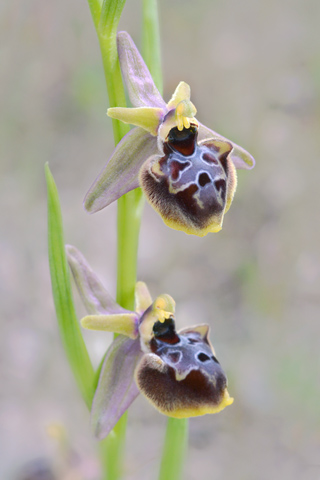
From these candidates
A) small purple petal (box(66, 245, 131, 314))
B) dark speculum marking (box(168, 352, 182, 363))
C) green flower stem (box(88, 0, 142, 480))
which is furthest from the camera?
small purple petal (box(66, 245, 131, 314))

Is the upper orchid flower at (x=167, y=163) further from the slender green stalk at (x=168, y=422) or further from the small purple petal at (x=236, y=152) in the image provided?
the slender green stalk at (x=168, y=422)

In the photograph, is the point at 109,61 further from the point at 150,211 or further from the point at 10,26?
the point at 10,26

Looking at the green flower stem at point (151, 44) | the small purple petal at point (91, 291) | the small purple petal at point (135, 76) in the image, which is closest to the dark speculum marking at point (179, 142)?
the small purple petal at point (135, 76)

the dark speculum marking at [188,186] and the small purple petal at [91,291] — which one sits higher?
the dark speculum marking at [188,186]

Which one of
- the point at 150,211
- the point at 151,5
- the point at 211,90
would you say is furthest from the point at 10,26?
the point at 151,5

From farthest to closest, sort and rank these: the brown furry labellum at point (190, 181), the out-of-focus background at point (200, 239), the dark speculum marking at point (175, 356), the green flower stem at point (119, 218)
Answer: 1. the out-of-focus background at point (200, 239)
2. the dark speculum marking at point (175, 356)
3. the green flower stem at point (119, 218)
4. the brown furry labellum at point (190, 181)

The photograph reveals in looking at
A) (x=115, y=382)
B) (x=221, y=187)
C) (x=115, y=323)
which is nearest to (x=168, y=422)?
(x=115, y=382)

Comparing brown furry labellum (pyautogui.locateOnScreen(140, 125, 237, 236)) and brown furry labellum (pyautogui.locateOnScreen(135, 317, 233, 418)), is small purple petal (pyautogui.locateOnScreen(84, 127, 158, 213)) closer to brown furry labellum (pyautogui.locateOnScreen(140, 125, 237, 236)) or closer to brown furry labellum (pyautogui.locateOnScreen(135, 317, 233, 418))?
brown furry labellum (pyautogui.locateOnScreen(140, 125, 237, 236))

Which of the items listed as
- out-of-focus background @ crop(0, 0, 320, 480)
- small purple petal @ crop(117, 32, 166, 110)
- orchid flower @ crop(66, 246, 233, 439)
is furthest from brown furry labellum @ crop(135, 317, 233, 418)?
Result: out-of-focus background @ crop(0, 0, 320, 480)
